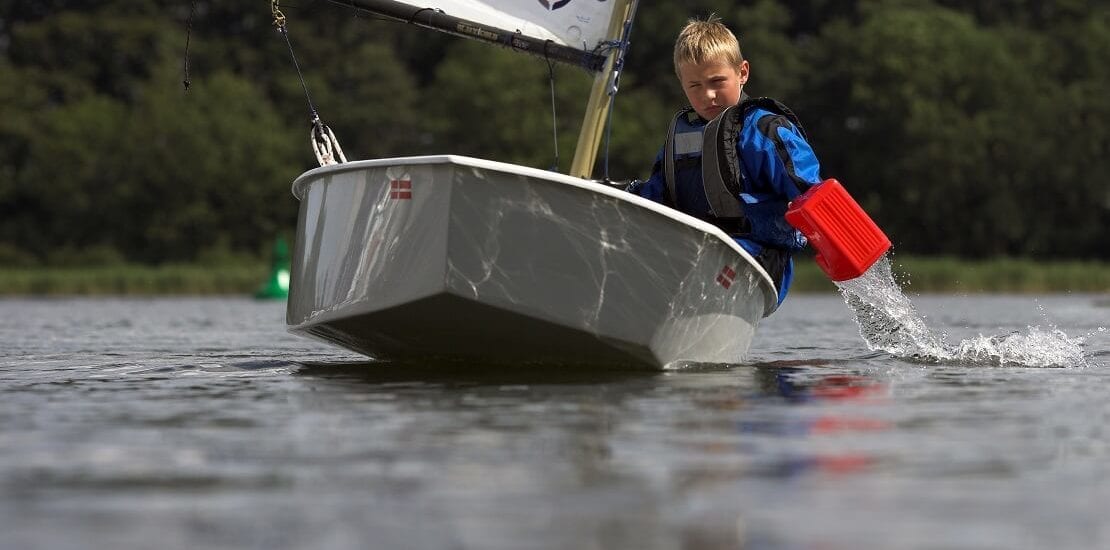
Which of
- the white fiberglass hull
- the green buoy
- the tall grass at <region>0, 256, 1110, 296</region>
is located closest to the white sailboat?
the white fiberglass hull

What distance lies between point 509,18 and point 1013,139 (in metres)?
44.1

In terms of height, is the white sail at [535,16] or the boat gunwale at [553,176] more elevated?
the white sail at [535,16]

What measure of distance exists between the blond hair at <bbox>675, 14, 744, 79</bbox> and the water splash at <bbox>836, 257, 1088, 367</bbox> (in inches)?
42.1

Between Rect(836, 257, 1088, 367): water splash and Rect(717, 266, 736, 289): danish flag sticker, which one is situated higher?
Rect(717, 266, 736, 289): danish flag sticker

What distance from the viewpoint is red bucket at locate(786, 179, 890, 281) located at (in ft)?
25.7

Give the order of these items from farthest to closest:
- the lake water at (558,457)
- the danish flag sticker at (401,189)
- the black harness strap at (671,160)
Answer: the black harness strap at (671,160)
the danish flag sticker at (401,189)
the lake water at (558,457)

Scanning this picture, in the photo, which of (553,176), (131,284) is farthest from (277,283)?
(553,176)

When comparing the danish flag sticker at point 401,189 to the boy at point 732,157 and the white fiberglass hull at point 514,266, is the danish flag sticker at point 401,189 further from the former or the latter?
the boy at point 732,157

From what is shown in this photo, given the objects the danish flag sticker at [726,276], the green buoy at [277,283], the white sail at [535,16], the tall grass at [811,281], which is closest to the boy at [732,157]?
the danish flag sticker at [726,276]

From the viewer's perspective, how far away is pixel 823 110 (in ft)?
171

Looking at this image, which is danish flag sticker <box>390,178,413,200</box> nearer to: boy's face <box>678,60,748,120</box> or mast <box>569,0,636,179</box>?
mast <box>569,0,636,179</box>

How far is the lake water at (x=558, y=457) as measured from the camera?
3.91m

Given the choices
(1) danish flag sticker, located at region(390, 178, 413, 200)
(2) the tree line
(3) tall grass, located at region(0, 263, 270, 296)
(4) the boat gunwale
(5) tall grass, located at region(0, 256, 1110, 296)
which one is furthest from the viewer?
(2) the tree line

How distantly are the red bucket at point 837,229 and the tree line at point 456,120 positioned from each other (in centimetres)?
4164
